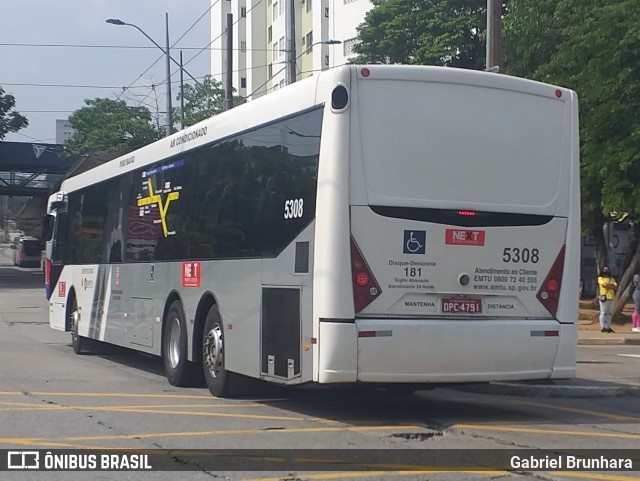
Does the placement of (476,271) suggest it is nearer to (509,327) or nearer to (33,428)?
(509,327)

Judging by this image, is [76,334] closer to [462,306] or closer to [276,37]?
[462,306]

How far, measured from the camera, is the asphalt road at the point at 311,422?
26.2 ft

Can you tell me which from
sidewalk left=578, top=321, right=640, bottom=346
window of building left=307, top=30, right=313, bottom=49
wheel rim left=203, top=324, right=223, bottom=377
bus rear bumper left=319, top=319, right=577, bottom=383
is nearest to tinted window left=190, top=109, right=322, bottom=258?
wheel rim left=203, top=324, right=223, bottom=377

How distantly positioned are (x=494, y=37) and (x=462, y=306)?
10405 millimetres

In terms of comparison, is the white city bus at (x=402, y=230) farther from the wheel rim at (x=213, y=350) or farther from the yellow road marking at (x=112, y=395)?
the yellow road marking at (x=112, y=395)

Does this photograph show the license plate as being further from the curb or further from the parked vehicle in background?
the parked vehicle in background

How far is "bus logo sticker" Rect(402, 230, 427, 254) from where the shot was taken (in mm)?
9992

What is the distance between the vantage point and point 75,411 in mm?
10961

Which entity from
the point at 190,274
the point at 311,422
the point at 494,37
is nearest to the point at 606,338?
the point at 494,37

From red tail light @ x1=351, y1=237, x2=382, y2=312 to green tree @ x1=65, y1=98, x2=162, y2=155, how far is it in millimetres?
45301

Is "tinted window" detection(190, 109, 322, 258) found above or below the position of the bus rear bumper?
above

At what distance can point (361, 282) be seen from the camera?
32.1 feet

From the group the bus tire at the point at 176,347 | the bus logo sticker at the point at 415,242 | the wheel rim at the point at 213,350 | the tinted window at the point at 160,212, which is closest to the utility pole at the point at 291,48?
the tinted window at the point at 160,212

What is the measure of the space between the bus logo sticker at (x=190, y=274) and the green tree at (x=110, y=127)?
41461mm
